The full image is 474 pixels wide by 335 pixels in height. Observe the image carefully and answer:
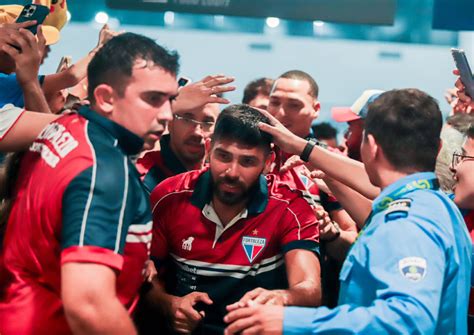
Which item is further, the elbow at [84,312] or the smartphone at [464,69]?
the smartphone at [464,69]

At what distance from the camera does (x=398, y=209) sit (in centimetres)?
237

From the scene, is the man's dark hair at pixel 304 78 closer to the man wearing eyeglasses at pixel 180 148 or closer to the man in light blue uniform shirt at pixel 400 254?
the man wearing eyeglasses at pixel 180 148

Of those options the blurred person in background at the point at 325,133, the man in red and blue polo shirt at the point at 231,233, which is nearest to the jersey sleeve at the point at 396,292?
the man in red and blue polo shirt at the point at 231,233

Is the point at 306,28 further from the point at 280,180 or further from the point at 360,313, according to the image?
the point at 360,313

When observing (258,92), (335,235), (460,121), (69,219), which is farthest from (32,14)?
(258,92)

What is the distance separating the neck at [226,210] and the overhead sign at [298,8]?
2.54 meters

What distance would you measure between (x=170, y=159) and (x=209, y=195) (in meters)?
0.63

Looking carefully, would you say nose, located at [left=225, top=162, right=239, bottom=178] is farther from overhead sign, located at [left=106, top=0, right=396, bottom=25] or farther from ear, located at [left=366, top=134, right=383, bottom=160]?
overhead sign, located at [left=106, top=0, right=396, bottom=25]

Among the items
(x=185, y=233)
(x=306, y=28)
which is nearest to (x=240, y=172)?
(x=185, y=233)

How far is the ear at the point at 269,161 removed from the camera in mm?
3343

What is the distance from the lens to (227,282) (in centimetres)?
308

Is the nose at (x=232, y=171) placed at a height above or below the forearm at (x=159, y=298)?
above

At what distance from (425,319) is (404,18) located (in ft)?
12.3

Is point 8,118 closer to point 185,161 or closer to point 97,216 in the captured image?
point 97,216
